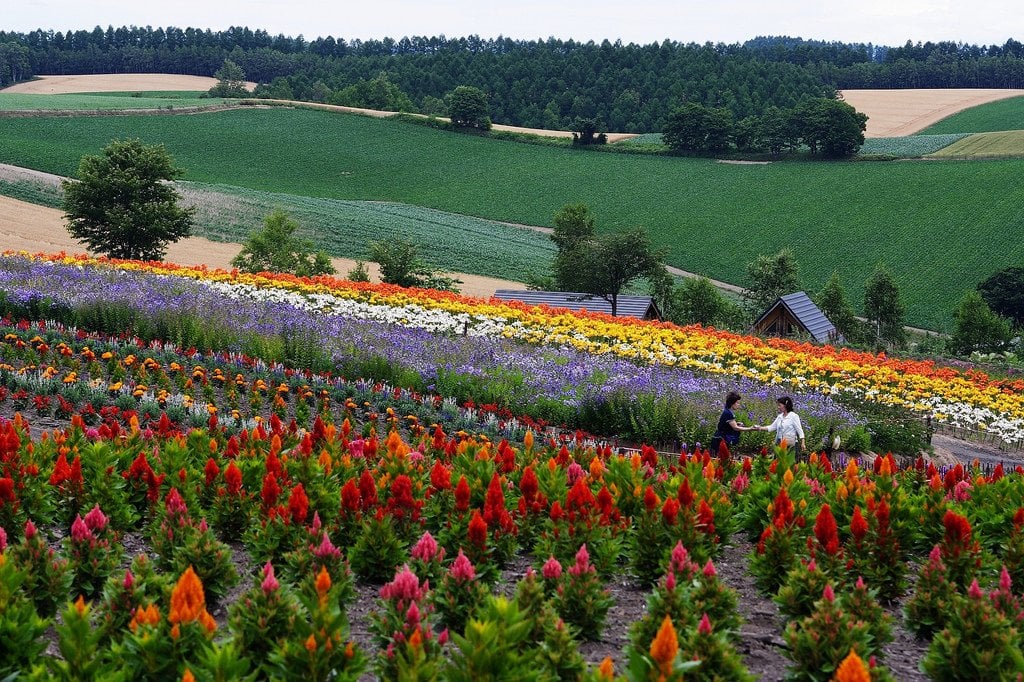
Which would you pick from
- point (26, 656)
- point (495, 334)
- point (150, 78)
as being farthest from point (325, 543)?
point (150, 78)

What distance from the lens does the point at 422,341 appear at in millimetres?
17688

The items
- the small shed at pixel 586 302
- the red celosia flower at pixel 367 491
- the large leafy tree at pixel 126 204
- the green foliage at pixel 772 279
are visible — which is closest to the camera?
the red celosia flower at pixel 367 491

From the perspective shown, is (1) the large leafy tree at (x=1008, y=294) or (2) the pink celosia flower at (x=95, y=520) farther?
(1) the large leafy tree at (x=1008, y=294)

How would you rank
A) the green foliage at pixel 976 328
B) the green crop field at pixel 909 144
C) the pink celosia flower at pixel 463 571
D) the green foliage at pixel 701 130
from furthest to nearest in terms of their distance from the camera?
the green foliage at pixel 701 130, the green crop field at pixel 909 144, the green foliage at pixel 976 328, the pink celosia flower at pixel 463 571

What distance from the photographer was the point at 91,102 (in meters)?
113

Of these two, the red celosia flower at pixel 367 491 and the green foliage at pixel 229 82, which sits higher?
the green foliage at pixel 229 82

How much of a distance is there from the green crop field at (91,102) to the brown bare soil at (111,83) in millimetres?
7383

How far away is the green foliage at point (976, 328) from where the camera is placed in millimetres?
45200

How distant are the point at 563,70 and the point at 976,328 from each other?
4119 inches

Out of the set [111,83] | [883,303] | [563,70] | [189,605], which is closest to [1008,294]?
[883,303]

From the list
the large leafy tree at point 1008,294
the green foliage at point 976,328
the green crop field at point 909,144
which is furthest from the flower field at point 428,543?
the green crop field at point 909,144

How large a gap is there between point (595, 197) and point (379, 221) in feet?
71.4

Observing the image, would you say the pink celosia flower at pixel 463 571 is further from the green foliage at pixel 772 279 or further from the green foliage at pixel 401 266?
the green foliage at pixel 772 279

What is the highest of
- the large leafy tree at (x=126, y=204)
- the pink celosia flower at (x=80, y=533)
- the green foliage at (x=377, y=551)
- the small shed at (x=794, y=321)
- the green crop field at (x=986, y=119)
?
the green crop field at (x=986, y=119)
